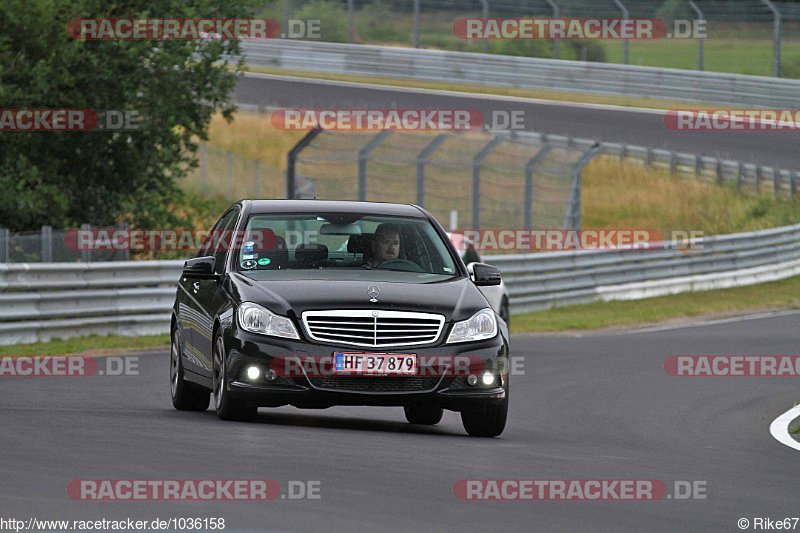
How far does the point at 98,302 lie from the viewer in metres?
18.6

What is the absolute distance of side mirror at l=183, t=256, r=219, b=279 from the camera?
35.2 ft

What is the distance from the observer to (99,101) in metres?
23.2

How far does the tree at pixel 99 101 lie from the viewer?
22234 millimetres

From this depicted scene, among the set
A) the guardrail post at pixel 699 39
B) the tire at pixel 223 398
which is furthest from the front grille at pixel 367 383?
the guardrail post at pixel 699 39

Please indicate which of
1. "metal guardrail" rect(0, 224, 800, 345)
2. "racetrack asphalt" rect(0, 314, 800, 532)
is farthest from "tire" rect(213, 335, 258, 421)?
"metal guardrail" rect(0, 224, 800, 345)

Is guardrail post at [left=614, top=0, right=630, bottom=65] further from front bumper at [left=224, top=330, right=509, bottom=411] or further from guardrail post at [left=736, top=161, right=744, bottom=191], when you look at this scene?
front bumper at [left=224, top=330, right=509, bottom=411]

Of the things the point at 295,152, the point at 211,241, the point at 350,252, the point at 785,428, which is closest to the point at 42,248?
the point at 211,241

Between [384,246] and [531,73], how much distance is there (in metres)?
34.5

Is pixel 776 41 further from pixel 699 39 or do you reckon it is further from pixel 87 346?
pixel 87 346

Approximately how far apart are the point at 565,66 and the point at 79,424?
35.7 meters

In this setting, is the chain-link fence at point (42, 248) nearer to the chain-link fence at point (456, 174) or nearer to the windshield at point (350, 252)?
the windshield at point (350, 252)

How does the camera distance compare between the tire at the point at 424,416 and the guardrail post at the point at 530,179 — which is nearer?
the tire at the point at 424,416

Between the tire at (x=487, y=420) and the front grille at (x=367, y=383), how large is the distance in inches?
28.5

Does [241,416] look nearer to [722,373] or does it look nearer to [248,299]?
[248,299]
